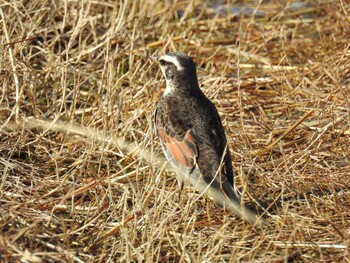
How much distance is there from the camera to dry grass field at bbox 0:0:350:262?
6184mm

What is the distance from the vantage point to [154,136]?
25.9 feet

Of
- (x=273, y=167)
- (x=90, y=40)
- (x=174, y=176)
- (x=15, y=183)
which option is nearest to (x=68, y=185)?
(x=15, y=183)

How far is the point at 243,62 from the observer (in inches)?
400

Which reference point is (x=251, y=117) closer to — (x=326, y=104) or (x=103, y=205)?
(x=326, y=104)

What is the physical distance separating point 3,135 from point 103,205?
1.58 meters

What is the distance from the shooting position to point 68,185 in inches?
287

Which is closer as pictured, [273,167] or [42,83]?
[273,167]

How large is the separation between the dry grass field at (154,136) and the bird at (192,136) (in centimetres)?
14

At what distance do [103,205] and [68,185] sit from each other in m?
0.65

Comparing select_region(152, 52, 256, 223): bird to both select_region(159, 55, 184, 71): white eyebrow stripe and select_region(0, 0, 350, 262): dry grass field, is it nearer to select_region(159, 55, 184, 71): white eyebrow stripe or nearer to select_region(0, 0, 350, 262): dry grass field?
select_region(159, 55, 184, 71): white eyebrow stripe

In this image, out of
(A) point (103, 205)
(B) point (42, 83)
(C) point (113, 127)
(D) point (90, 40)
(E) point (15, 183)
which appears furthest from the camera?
(D) point (90, 40)

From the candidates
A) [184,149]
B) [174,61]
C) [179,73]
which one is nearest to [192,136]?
[184,149]

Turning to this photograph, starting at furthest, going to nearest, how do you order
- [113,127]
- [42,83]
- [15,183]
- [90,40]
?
[90,40] < [42,83] < [113,127] < [15,183]

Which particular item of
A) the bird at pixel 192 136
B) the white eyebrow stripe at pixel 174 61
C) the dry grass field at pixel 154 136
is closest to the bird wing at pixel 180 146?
the bird at pixel 192 136
